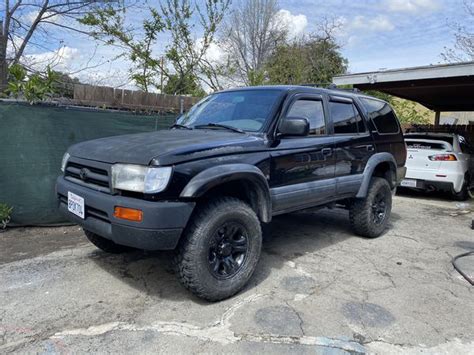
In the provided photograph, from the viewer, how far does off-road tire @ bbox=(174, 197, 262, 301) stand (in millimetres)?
3053

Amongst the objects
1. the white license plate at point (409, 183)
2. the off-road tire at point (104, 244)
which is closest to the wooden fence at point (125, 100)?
the off-road tire at point (104, 244)

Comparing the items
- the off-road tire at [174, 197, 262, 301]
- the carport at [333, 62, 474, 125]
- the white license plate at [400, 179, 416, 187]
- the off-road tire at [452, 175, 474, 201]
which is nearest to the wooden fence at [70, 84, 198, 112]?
the off-road tire at [174, 197, 262, 301]

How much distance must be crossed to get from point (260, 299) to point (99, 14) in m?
7.96

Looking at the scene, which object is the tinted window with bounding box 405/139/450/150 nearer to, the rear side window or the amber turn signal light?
the rear side window

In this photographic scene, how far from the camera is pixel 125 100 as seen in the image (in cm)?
670

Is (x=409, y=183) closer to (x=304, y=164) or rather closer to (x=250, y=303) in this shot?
(x=304, y=164)

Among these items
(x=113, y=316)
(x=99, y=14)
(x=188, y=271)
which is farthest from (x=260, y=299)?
(x=99, y=14)

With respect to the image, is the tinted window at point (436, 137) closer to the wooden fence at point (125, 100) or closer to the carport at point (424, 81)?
the carport at point (424, 81)

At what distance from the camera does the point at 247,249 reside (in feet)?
11.5

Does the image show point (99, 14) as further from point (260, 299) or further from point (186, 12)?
point (260, 299)

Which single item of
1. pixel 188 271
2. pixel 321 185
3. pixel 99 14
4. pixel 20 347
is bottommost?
pixel 20 347

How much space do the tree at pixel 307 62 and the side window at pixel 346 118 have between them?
38.0ft

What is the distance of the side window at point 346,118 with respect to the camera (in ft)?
15.5

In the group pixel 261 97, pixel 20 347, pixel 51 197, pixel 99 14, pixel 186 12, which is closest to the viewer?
pixel 20 347
